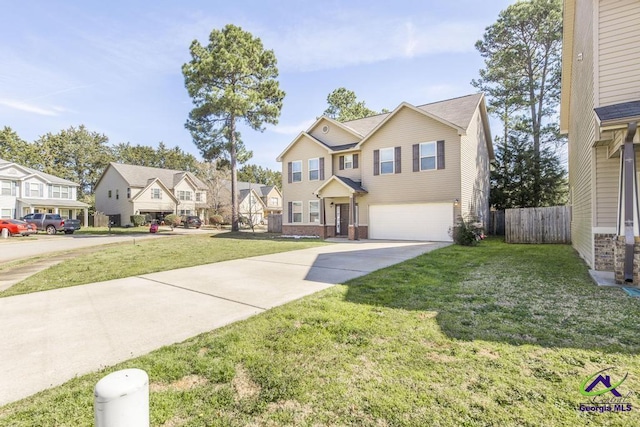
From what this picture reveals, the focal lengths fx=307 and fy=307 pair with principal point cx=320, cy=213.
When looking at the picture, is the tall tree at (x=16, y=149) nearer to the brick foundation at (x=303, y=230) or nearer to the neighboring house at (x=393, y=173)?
the neighboring house at (x=393, y=173)

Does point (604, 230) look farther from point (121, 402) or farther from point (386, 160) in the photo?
point (386, 160)

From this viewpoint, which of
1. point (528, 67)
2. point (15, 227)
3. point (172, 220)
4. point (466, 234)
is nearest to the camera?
point (466, 234)

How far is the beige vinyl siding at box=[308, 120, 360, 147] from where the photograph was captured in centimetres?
2034

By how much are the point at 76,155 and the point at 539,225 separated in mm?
63621

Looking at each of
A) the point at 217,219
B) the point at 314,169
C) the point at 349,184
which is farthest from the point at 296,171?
the point at 217,219

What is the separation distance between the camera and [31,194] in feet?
108

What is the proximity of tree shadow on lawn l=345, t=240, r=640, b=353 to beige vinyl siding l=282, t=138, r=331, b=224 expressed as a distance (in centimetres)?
1335

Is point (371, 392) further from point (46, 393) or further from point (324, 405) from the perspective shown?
point (46, 393)

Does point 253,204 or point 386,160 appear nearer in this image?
point 386,160

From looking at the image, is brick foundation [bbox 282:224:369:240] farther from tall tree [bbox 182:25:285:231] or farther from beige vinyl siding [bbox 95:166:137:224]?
beige vinyl siding [bbox 95:166:137:224]

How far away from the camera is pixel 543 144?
24.7m

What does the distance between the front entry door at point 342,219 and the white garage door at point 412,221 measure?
198 cm

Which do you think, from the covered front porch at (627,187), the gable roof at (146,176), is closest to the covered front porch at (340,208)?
the covered front porch at (627,187)

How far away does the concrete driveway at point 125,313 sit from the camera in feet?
10.4
